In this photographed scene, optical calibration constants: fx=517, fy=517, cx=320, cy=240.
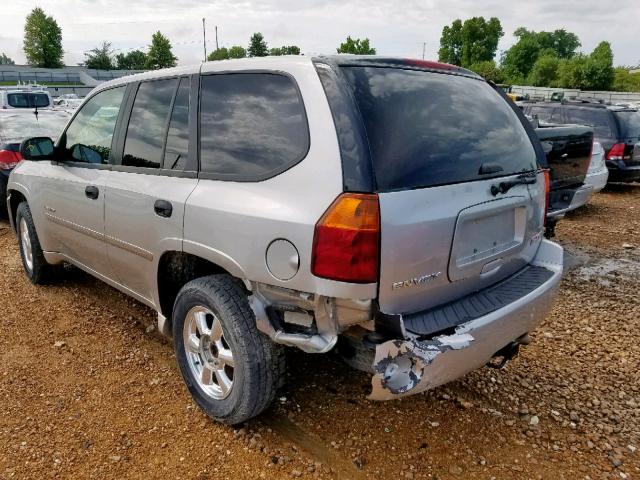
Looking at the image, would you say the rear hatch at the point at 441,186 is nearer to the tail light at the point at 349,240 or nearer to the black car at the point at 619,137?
the tail light at the point at 349,240

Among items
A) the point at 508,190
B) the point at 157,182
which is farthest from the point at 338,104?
the point at 157,182

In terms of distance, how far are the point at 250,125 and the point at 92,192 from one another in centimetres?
154

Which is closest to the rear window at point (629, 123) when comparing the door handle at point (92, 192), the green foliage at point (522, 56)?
the door handle at point (92, 192)

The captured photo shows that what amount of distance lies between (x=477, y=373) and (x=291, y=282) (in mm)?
1738

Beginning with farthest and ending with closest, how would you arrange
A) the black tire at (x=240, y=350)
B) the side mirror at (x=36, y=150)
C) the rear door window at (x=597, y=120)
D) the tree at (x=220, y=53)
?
the tree at (x=220, y=53) → the rear door window at (x=597, y=120) → the side mirror at (x=36, y=150) → the black tire at (x=240, y=350)

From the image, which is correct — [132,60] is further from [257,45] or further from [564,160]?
[564,160]

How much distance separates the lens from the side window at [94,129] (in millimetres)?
3500

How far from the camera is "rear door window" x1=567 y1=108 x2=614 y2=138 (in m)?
9.56

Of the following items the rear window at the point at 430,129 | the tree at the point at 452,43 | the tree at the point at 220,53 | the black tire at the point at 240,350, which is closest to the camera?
the rear window at the point at 430,129

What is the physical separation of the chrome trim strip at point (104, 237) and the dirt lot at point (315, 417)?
31.0 inches

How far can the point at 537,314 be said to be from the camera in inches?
105

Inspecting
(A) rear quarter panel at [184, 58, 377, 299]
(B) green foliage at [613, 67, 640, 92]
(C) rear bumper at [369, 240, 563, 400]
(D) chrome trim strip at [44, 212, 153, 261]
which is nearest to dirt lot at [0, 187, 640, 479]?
(C) rear bumper at [369, 240, 563, 400]

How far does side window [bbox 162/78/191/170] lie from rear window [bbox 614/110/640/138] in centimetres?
904

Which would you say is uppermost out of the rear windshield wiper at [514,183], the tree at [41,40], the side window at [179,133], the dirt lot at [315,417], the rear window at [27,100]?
the tree at [41,40]
